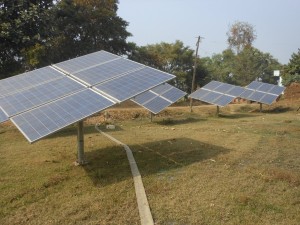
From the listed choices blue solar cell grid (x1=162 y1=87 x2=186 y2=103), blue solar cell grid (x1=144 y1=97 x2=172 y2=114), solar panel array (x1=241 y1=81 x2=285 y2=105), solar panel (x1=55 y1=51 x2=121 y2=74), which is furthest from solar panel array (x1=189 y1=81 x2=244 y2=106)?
solar panel (x1=55 y1=51 x2=121 y2=74)

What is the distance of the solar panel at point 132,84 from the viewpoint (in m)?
A: 11.1

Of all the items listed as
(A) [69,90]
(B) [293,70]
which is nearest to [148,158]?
(A) [69,90]

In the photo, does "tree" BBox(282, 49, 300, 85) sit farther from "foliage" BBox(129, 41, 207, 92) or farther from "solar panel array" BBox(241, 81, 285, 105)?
"solar panel array" BBox(241, 81, 285, 105)

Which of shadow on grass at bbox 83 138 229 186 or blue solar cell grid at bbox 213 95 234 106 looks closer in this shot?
shadow on grass at bbox 83 138 229 186

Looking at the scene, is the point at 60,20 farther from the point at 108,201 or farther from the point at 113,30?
the point at 108,201

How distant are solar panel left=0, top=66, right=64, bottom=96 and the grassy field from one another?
270 centimetres

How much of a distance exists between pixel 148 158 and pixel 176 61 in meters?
41.7

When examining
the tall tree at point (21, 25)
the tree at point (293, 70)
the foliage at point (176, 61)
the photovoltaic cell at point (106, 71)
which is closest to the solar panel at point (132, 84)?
the photovoltaic cell at point (106, 71)

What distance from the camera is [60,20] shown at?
38.3m

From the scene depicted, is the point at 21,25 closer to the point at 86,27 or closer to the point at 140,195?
the point at 140,195

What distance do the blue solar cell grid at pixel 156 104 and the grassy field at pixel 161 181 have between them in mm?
6388

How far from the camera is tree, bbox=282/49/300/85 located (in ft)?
163

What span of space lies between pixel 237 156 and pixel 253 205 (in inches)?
173

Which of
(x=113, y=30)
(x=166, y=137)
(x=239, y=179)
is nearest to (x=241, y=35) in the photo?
(x=113, y=30)
